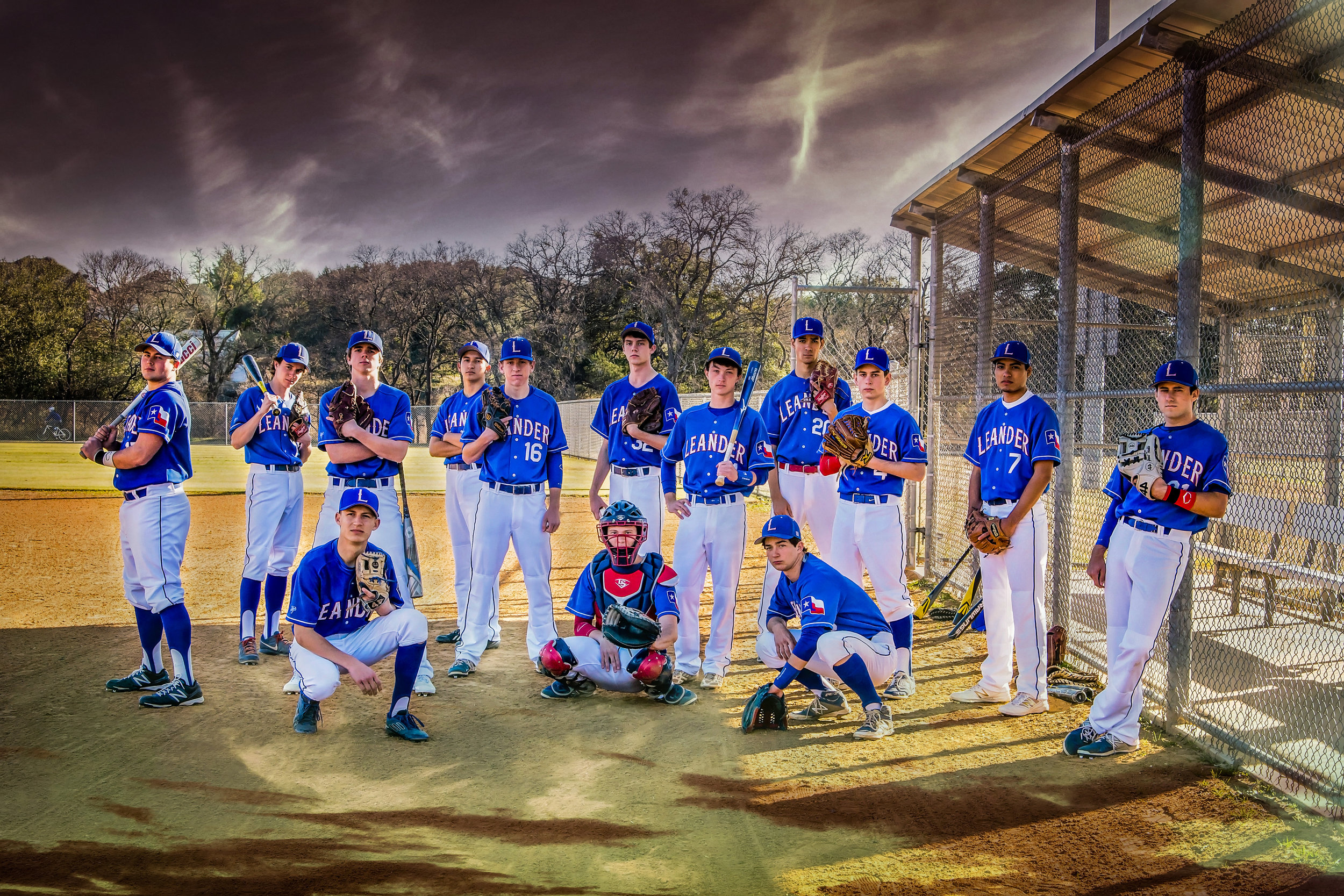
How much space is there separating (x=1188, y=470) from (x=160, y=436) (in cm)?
517

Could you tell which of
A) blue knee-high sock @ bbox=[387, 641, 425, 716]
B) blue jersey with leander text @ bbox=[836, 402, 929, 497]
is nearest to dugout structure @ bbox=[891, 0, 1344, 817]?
blue jersey with leander text @ bbox=[836, 402, 929, 497]

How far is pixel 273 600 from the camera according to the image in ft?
18.1

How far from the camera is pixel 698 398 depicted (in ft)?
58.0

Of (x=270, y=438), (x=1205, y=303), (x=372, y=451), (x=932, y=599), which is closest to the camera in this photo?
(x=372, y=451)

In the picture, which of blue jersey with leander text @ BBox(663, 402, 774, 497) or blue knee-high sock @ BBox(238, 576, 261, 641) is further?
blue knee-high sock @ BBox(238, 576, 261, 641)

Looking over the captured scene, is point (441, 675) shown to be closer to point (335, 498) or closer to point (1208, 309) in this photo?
point (335, 498)

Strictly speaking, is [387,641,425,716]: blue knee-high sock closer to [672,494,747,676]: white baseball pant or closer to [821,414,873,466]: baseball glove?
[672,494,747,676]: white baseball pant

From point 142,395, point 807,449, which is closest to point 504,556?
point 807,449

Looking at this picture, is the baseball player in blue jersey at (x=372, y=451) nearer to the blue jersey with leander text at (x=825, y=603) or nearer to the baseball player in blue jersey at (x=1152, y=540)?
the blue jersey with leander text at (x=825, y=603)

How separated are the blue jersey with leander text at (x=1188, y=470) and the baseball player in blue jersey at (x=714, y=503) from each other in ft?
6.62

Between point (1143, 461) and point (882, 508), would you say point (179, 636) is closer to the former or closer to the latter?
point (882, 508)

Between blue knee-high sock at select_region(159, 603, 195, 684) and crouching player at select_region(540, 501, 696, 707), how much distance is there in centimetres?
195

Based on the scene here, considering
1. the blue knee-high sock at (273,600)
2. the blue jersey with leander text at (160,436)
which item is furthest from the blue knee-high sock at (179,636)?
the blue knee-high sock at (273,600)

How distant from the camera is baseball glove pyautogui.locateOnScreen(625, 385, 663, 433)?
17.0 ft
